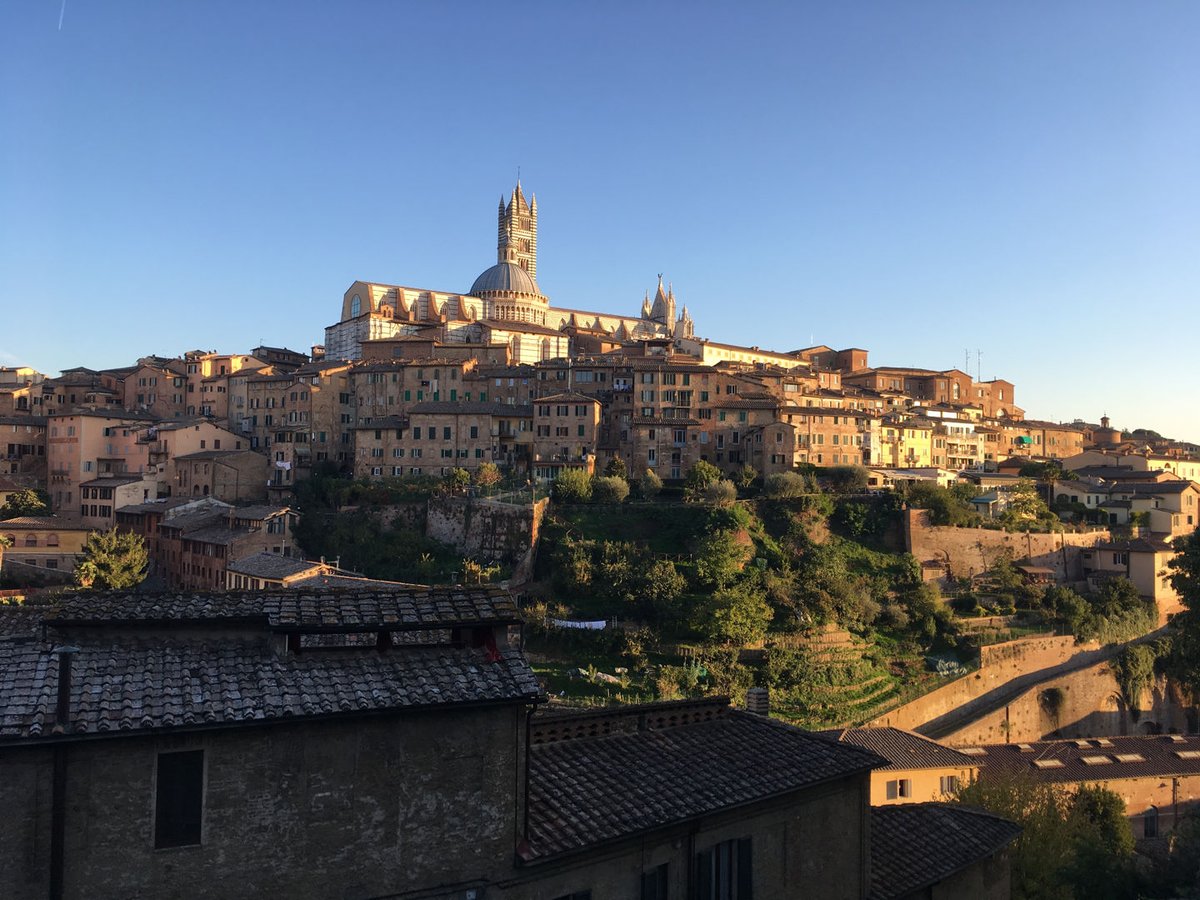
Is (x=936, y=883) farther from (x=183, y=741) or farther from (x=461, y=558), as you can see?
(x=461, y=558)

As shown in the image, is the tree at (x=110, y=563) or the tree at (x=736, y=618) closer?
the tree at (x=736, y=618)

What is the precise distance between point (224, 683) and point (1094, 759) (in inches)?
1355

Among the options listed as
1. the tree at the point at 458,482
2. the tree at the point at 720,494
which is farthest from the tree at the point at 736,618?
the tree at the point at 458,482

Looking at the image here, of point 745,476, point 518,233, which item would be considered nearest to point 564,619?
point 745,476

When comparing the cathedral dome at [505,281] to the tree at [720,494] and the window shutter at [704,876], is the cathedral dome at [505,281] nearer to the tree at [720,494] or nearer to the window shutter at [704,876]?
the tree at [720,494]

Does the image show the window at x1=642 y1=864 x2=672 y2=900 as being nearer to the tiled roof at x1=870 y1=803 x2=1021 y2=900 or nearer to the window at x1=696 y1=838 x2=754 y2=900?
the window at x1=696 y1=838 x2=754 y2=900

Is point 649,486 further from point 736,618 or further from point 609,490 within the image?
point 736,618

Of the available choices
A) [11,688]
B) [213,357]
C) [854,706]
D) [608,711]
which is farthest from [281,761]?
[213,357]

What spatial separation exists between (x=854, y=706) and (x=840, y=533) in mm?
16143

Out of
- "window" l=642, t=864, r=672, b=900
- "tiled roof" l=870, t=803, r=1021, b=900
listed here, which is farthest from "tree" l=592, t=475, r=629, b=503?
"window" l=642, t=864, r=672, b=900

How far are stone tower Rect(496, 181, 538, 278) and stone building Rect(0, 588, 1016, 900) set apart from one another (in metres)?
96.2

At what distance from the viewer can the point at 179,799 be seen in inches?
314

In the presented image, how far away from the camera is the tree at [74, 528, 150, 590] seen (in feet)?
138

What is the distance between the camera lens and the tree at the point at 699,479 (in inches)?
2003
